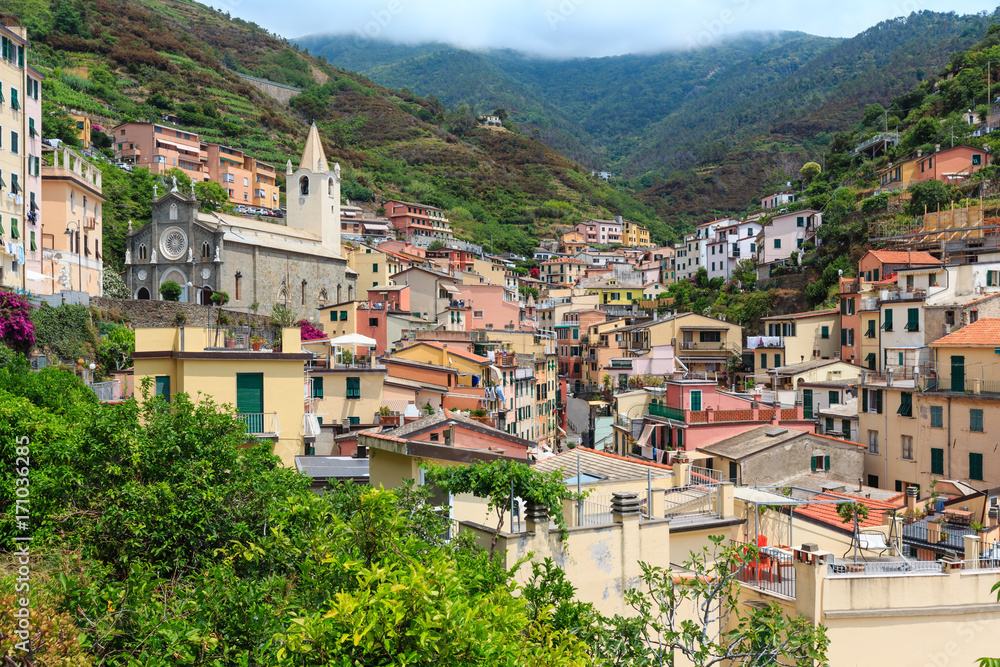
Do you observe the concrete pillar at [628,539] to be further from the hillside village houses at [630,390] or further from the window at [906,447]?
the window at [906,447]

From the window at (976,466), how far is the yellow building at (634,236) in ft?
370

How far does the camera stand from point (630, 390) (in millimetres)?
38438

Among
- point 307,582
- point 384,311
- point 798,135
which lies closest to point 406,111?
point 798,135

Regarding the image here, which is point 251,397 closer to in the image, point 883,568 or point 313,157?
point 883,568

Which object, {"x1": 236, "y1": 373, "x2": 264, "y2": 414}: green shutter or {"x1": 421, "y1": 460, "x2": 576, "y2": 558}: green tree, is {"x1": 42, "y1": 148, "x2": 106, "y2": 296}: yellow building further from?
{"x1": 421, "y1": 460, "x2": 576, "y2": 558}: green tree

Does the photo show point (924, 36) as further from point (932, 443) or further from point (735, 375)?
point (932, 443)

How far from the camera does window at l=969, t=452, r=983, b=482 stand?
2588cm

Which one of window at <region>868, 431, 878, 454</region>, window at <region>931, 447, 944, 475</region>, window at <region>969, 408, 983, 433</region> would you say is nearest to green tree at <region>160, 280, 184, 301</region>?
window at <region>868, 431, 878, 454</region>

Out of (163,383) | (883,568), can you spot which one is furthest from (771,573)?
(163,383)

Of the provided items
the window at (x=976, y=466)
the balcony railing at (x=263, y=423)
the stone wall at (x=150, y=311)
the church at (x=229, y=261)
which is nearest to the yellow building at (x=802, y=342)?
the window at (x=976, y=466)

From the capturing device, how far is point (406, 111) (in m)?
195

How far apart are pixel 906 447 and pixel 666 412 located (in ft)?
28.9

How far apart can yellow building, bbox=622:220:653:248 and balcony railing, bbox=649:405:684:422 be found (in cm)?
10604

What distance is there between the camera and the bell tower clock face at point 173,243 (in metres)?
65.4
